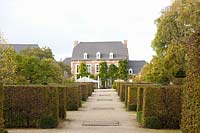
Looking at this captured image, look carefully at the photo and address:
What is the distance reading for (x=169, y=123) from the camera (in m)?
18.9

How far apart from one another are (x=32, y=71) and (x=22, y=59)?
1.35 meters

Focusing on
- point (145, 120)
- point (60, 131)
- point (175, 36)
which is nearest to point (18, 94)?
point (60, 131)

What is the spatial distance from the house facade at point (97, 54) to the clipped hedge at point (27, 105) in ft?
318

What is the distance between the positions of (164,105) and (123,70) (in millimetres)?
92625

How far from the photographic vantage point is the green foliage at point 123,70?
11050 cm

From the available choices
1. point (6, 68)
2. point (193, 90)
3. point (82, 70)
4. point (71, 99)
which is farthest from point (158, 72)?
point (82, 70)

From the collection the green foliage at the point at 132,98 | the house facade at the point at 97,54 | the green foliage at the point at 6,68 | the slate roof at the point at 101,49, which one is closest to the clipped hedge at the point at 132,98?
the green foliage at the point at 132,98

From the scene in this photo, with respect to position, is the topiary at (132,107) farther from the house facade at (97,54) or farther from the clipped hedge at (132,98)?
the house facade at (97,54)

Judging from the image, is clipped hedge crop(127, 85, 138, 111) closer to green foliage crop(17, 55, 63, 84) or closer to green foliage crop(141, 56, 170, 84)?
green foliage crop(17, 55, 63, 84)

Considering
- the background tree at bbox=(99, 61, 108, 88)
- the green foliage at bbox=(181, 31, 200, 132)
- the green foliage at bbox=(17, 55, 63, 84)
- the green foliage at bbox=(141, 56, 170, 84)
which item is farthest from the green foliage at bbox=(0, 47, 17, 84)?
the background tree at bbox=(99, 61, 108, 88)

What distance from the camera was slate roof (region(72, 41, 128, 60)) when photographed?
117062mm

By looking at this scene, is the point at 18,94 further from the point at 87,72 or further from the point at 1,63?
the point at 87,72

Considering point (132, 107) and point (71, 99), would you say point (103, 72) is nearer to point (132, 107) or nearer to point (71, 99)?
point (71, 99)

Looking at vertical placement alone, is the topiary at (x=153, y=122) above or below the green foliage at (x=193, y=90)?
below
